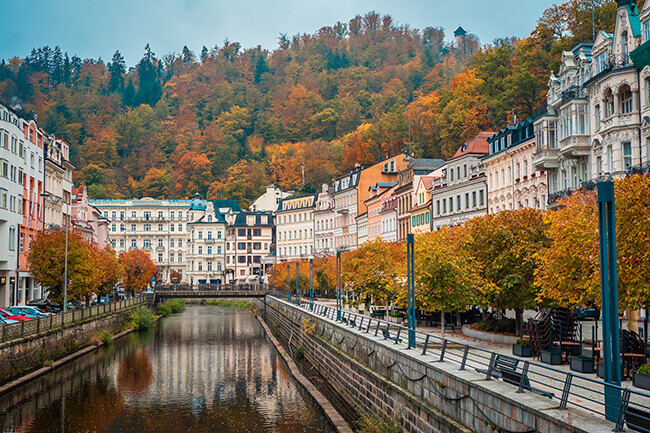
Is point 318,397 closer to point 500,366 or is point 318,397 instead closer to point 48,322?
point 500,366

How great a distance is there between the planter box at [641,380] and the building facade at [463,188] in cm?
4547

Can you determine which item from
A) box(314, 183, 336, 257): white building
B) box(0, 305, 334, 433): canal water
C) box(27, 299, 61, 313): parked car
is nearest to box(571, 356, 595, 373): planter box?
box(0, 305, 334, 433): canal water

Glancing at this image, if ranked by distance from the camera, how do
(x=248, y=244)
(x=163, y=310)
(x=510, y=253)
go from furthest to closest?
(x=248, y=244) → (x=163, y=310) → (x=510, y=253)

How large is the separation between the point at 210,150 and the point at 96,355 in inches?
4789

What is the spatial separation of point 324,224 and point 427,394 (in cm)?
9429

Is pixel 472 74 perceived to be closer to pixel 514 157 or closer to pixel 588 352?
pixel 514 157

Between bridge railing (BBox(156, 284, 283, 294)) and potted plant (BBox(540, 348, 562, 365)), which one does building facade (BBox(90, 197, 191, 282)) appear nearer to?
bridge railing (BBox(156, 284, 283, 294))

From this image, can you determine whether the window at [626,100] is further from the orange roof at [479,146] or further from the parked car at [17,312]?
the parked car at [17,312]

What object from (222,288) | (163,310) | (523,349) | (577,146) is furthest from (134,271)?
(523,349)

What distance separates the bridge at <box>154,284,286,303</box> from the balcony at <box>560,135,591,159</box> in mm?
48793

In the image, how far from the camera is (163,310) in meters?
95.7

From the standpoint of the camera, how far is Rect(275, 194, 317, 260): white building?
120 metres

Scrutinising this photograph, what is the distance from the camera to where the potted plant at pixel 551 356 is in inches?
867

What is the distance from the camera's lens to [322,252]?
109812 millimetres
